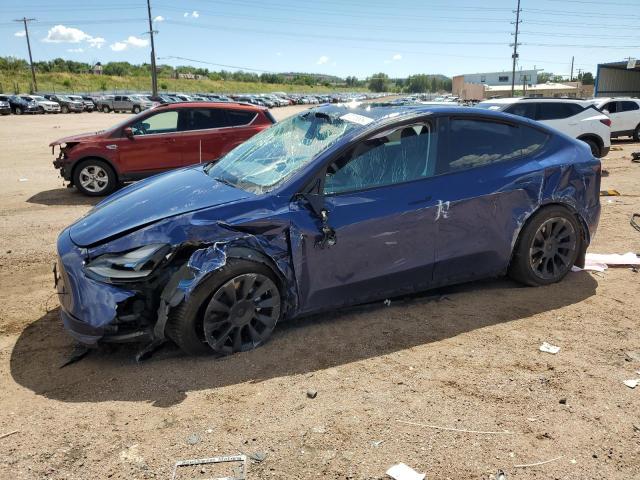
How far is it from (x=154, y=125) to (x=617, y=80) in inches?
2060

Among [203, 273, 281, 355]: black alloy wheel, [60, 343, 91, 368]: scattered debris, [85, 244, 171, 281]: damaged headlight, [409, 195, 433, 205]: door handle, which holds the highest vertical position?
[409, 195, 433, 205]: door handle

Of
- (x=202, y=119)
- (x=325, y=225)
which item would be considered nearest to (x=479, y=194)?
(x=325, y=225)

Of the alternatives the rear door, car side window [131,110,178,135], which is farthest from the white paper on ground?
car side window [131,110,178,135]

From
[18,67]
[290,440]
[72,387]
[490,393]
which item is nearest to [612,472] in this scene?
[490,393]

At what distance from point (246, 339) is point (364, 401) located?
3.15 feet

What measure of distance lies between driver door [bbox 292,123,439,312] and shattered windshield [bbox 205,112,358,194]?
0.86 feet

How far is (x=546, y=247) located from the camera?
4.62m

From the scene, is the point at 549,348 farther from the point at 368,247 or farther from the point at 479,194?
the point at 368,247

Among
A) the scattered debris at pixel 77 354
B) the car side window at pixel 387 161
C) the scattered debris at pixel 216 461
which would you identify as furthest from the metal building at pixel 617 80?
the scattered debris at pixel 216 461

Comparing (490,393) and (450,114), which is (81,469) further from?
(450,114)

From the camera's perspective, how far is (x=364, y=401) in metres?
3.08

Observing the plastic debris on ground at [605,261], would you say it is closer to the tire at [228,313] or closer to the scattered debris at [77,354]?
the tire at [228,313]

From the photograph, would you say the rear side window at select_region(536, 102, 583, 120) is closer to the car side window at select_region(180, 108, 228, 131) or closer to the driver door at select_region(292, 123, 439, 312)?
the car side window at select_region(180, 108, 228, 131)

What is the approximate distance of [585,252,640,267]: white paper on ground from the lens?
5340 mm
